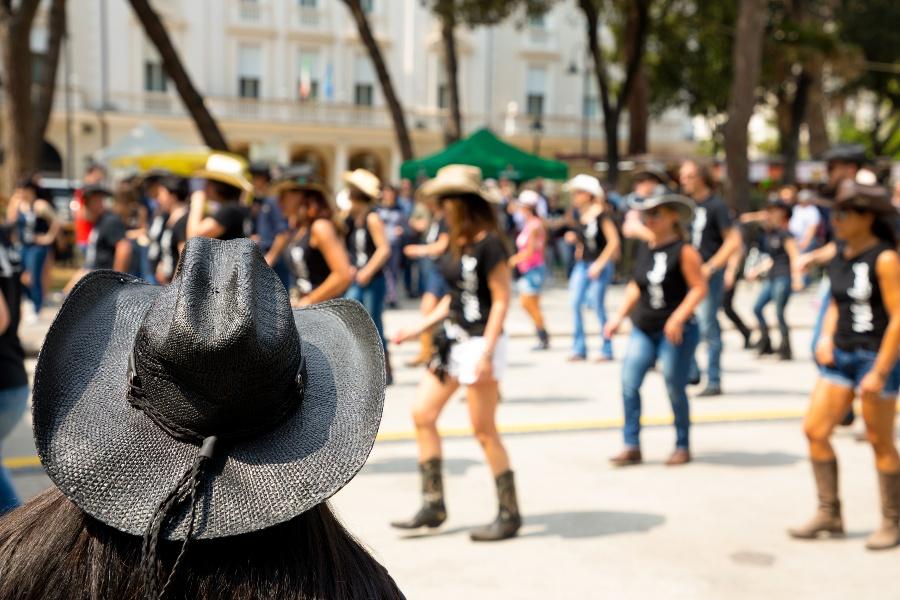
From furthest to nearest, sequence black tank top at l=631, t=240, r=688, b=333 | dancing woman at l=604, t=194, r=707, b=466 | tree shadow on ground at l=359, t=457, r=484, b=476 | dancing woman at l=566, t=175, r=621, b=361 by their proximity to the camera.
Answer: dancing woman at l=566, t=175, r=621, b=361 → black tank top at l=631, t=240, r=688, b=333 → dancing woman at l=604, t=194, r=707, b=466 → tree shadow on ground at l=359, t=457, r=484, b=476

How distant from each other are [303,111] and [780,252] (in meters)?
34.7

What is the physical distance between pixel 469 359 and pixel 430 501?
73cm

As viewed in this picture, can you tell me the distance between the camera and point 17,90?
16484 mm

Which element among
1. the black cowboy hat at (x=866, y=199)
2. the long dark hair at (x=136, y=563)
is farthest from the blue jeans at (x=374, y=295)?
the long dark hair at (x=136, y=563)

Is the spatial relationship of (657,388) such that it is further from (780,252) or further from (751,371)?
(780,252)

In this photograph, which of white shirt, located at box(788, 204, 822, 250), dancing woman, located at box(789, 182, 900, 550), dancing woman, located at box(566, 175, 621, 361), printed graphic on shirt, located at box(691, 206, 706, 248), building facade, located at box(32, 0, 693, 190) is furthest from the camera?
building facade, located at box(32, 0, 693, 190)

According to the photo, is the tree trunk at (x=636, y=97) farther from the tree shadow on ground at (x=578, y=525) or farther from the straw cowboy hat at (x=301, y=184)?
the tree shadow on ground at (x=578, y=525)

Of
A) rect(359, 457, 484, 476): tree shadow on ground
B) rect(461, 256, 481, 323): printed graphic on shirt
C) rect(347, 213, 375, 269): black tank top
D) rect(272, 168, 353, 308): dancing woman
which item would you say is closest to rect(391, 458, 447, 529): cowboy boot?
rect(461, 256, 481, 323): printed graphic on shirt

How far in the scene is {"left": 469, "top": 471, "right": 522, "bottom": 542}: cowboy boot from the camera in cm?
507

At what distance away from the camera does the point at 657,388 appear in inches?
364

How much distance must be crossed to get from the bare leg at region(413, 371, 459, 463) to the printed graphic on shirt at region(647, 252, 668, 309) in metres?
2.02

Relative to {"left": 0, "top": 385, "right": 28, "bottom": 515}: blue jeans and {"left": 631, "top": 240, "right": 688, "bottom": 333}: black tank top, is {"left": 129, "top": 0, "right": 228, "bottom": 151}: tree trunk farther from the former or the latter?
{"left": 0, "top": 385, "right": 28, "bottom": 515}: blue jeans

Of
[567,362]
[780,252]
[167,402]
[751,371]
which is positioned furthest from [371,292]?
[167,402]

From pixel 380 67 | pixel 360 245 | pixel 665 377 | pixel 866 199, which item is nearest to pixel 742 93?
pixel 380 67
